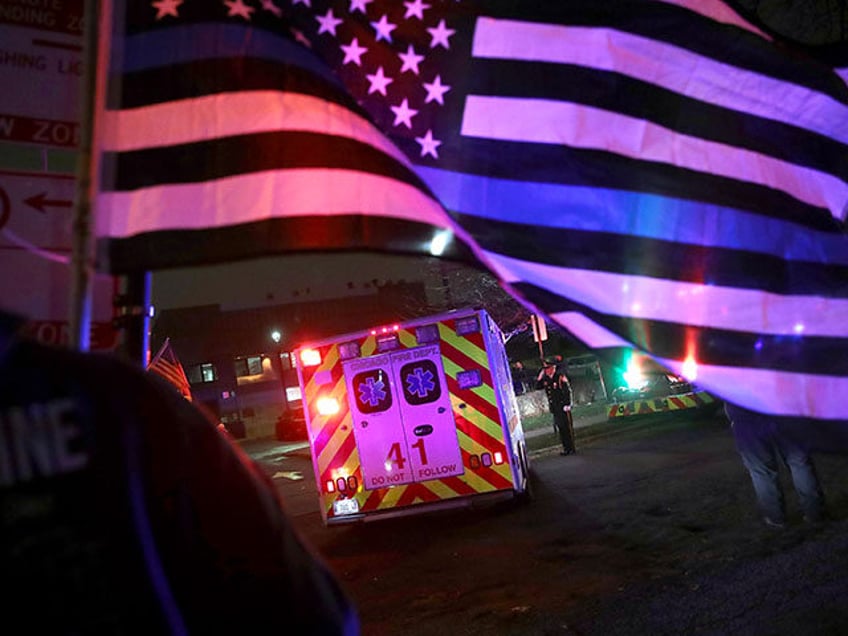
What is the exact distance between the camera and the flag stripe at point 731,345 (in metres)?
2.35

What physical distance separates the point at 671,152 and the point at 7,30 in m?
2.73

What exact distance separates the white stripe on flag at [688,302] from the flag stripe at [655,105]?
67 cm

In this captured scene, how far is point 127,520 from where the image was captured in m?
1.29

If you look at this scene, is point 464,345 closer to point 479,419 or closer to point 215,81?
point 479,419

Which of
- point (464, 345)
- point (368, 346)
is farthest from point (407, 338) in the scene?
point (464, 345)

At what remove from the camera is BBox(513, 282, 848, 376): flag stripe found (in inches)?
92.4

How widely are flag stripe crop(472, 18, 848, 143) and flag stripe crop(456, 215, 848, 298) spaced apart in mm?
671

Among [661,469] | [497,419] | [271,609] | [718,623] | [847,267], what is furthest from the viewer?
[661,469]

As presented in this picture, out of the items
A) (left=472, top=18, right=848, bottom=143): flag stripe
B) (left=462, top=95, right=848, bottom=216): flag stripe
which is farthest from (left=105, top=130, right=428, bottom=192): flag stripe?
(left=472, top=18, right=848, bottom=143): flag stripe

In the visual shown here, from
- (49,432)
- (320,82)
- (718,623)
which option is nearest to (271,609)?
(49,432)

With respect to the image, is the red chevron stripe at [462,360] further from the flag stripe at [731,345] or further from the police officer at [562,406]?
the flag stripe at [731,345]

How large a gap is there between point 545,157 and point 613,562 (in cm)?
470

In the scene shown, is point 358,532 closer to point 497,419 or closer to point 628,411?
point 497,419

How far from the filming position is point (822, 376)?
2.35 metres
